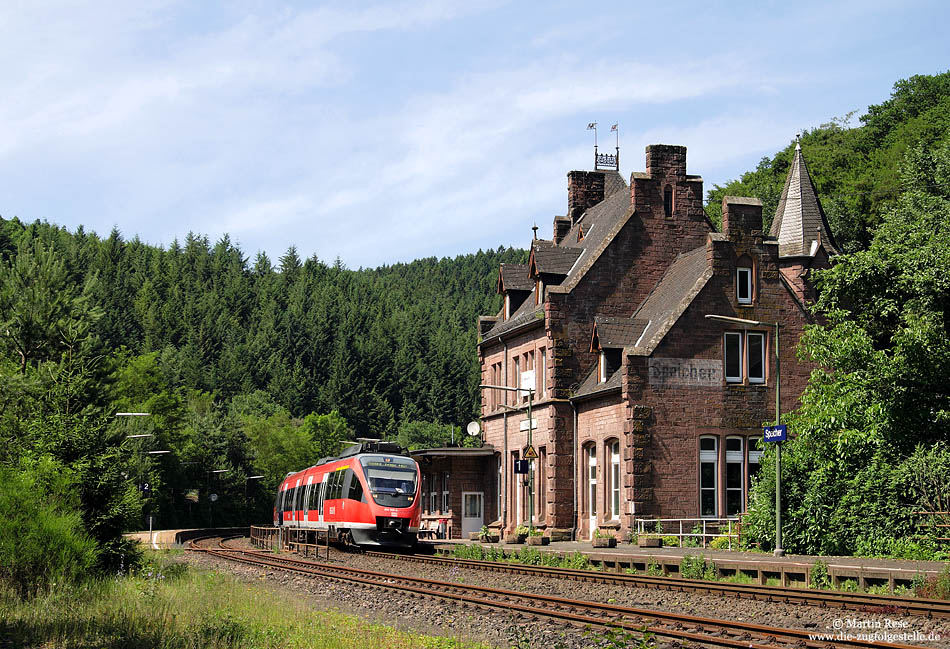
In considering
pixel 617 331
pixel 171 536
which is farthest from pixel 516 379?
pixel 171 536

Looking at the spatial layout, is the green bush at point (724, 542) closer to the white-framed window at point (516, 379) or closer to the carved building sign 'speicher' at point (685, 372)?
the carved building sign 'speicher' at point (685, 372)

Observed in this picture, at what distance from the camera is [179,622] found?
673 inches

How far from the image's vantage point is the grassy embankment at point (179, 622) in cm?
1486

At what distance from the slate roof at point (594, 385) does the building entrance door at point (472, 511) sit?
11086 millimetres

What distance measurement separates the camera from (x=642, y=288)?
44250 millimetres

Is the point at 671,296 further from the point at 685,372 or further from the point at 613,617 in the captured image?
the point at 613,617

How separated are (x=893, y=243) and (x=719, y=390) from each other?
9704mm

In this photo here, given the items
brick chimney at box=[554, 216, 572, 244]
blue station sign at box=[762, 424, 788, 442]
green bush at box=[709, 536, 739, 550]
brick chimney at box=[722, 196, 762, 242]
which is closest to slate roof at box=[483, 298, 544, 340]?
brick chimney at box=[554, 216, 572, 244]

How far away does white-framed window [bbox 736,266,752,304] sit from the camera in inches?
1561

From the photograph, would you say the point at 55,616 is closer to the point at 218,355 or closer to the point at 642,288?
the point at 642,288

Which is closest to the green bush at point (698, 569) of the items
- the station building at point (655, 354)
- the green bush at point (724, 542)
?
the green bush at point (724, 542)

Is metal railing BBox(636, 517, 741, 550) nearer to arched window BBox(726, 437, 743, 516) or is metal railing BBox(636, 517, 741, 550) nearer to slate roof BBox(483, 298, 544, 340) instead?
arched window BBox(726, 437, 743, 516)

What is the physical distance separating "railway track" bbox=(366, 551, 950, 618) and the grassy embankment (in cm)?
617

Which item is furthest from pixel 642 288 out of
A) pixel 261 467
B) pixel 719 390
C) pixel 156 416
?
pixel 261 467
